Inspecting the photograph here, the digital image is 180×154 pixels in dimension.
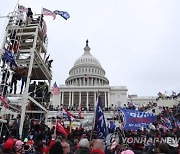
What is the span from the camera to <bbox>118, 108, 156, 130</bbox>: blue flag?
13859mm

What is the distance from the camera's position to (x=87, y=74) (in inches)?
4067

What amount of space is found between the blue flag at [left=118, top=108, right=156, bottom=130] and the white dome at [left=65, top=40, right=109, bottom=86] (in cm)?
8628

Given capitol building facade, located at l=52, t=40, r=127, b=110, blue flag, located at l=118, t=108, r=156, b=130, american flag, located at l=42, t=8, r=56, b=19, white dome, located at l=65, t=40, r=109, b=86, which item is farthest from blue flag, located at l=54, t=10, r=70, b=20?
white dome, located at l=65, t=40, r=109, b=86

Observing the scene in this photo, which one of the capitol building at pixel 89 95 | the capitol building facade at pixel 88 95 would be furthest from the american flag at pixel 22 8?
the capitol building facade at pixel 88 95

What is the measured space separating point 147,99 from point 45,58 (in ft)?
272

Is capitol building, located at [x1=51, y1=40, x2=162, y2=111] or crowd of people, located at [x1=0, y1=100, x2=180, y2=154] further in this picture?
capitol building, located at [x1=51, y1=40, x2=162, y2=111]

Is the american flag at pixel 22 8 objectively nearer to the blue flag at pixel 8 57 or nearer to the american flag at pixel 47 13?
the american flag at pixel 47 13

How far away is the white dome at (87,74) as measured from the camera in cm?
10312

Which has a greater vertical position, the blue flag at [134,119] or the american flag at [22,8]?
the american flag at [22,8]

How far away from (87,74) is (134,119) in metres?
89.5

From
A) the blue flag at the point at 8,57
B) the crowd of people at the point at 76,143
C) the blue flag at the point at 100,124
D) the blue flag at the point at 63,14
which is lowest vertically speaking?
the crowd of people at the point at 76,143

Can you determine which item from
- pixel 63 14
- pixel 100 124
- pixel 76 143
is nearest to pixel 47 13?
pixel 63 14

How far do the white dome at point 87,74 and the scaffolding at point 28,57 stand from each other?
263 feet

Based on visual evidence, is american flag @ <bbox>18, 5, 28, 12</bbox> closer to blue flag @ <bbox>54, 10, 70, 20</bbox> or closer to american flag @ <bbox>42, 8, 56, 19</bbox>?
american flag @ <bbox>42, 8, 56, 19</bbox>
